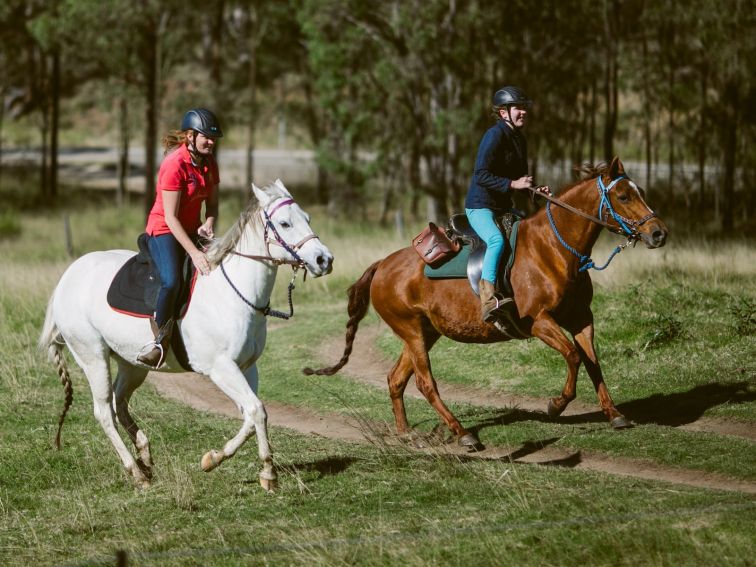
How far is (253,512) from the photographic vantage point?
828 cm

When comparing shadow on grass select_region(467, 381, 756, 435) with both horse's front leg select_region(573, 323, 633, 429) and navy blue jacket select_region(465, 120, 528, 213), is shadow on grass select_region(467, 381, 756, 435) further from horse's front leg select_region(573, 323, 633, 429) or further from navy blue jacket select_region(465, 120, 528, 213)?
navy blue jacket select_region(465, 120, 528, 213)

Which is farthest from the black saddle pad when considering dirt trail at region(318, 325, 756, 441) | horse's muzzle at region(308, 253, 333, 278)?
dirt trail at region(318, 325, 756, 441)

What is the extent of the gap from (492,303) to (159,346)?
11.0 feet

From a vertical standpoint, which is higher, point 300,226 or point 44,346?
point 300,226

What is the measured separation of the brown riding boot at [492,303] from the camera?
34.8 ft

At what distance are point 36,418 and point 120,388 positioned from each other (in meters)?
2.77

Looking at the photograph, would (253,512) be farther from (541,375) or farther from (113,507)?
(541,375)

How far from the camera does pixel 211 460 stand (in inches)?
346

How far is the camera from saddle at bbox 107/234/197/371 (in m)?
9.12

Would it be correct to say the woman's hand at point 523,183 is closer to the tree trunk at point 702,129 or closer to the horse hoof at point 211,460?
the horse hoof at point 211,460

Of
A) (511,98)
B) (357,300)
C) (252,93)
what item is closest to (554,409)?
(357,300)

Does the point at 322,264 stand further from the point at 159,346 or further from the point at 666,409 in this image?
the point at 666,409

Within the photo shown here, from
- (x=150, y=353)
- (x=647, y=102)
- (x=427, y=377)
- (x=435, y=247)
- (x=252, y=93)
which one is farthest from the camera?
(x=252, y=93)

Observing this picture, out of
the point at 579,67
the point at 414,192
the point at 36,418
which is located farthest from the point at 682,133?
the point at 36,418
